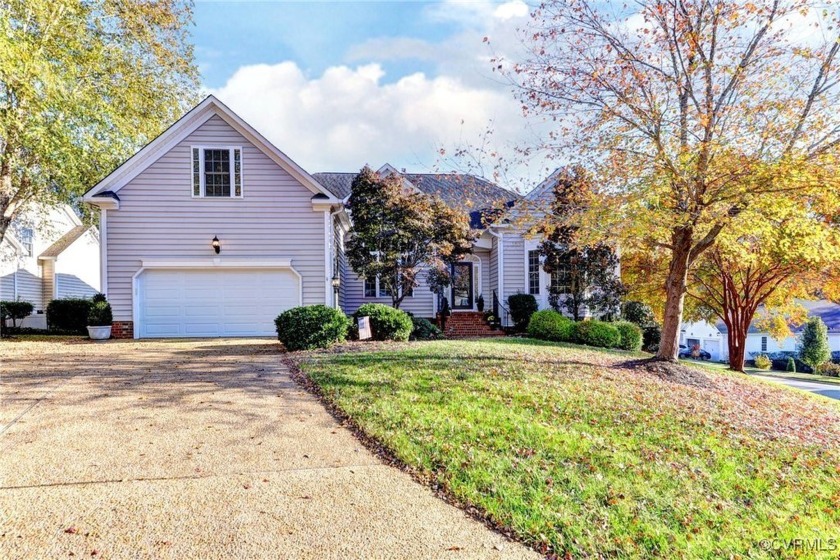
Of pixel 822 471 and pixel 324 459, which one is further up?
pixel 324 459

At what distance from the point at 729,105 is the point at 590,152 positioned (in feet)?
7.70

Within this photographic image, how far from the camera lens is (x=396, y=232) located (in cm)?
1379

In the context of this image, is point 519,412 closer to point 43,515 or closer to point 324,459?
point 324,459

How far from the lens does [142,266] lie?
13.5m

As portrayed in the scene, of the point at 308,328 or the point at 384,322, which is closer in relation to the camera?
the point at 308,328

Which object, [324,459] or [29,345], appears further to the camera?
[29,345]

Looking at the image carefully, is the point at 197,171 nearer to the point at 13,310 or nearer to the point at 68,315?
the point at 68,315

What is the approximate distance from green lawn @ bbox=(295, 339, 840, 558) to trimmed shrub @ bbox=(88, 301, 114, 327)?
8.13m

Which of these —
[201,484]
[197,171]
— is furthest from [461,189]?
[201,484]

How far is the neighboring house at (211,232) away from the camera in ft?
44.2

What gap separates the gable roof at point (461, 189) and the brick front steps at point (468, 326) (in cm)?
385

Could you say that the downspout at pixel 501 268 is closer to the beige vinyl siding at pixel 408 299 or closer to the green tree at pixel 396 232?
the beige vinyl siding at pixel 408 299

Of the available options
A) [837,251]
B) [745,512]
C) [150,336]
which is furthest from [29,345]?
[837,251]

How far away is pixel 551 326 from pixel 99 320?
1281cm
